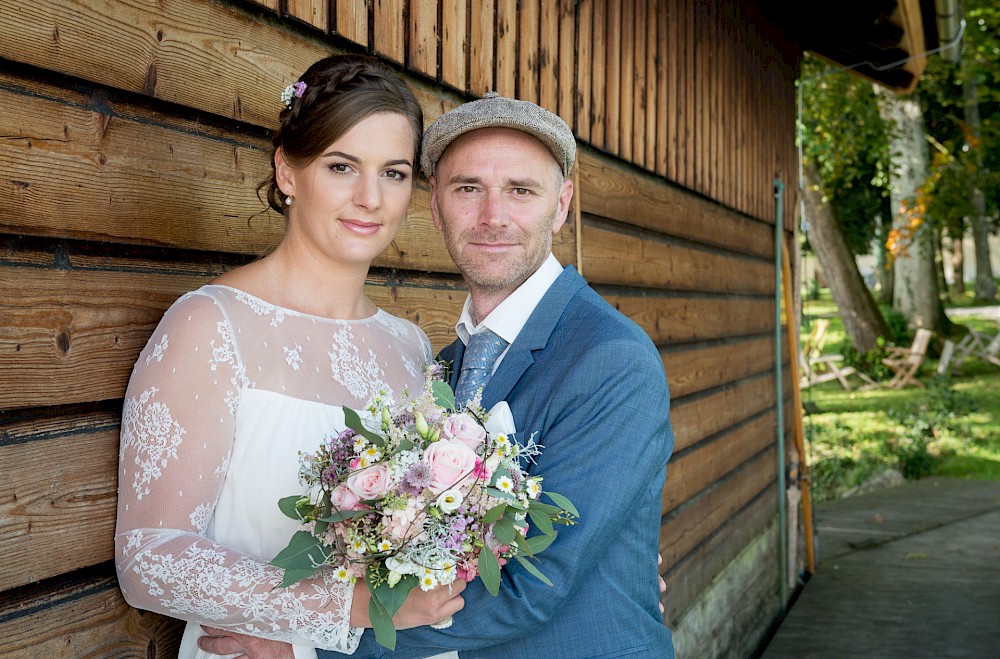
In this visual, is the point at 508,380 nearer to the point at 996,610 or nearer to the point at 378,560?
the point at 378,560

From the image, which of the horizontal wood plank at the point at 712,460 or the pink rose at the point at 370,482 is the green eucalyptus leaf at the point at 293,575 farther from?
the horizontal wood plank at the point at 712,460

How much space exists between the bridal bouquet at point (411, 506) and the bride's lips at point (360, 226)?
2.06 feet

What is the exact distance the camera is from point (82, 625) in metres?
1.88

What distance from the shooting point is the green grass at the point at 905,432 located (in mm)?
12094

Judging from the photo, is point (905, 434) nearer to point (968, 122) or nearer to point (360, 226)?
point (968, 122)

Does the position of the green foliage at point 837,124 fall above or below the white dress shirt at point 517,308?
above

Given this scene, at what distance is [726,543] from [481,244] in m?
4.65

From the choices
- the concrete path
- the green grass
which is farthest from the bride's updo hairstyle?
the green grass


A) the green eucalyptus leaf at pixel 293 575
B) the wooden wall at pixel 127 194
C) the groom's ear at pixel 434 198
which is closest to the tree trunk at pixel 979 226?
the wooden wall at pixel 127 194

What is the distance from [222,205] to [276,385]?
0.48 m

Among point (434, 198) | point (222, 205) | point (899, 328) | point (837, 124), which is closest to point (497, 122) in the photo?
point (434, 198)

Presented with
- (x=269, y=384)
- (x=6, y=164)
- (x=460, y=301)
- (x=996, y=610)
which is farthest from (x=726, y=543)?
(x=6, y=164)

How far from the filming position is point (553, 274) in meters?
2.54

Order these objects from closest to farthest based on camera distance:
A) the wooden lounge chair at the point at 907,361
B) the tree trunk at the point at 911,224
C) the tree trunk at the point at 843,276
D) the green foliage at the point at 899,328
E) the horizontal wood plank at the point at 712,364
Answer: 1. the horizontal wood plank at the point at 712,364
2. the wooden lounge chair at the point at 907,361
3. the tree trunk at the point at 911,224
4. the tree trunk at the point at 843,276
5. the green foliage at the point at 899,328
